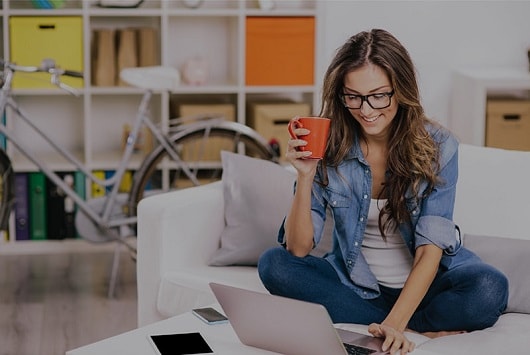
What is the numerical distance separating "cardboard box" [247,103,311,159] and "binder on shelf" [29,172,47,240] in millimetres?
1050

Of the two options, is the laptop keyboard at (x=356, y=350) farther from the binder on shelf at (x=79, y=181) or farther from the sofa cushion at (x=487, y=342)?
the binder on shelf at (x=79, y=181)

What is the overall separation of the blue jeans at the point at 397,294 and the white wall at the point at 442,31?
2.54m

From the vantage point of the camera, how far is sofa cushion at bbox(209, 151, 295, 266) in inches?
124

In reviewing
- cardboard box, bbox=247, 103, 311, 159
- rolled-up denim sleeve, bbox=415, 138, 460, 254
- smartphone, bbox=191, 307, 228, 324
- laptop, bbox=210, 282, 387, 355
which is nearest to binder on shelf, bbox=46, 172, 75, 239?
cardboard box, bbox=247, 103, 311, 159

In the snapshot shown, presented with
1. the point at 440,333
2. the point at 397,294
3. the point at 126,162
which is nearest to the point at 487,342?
the point at 440,333

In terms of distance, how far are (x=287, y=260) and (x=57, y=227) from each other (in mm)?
2453

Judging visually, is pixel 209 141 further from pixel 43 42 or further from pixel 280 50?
pixel 43 42

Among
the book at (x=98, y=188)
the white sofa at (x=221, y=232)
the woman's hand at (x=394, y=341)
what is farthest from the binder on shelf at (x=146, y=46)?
the woman's hand at (x=394, y=341)

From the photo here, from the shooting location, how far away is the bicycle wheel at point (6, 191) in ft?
14.0

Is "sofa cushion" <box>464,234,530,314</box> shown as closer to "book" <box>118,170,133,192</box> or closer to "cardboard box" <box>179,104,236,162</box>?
"cardboard box" <box>179,104,236,162</box>

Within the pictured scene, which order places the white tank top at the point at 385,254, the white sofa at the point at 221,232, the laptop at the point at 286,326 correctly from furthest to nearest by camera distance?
the white sofa at the point at 221,232
the white tank top at the point at 385,254
the laptop at the point at 286,326

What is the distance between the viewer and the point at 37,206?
480 centimetres

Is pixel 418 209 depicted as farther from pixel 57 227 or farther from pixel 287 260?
pixel 57 227

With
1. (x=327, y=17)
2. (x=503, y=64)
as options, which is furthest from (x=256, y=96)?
(x=503, y=64)
